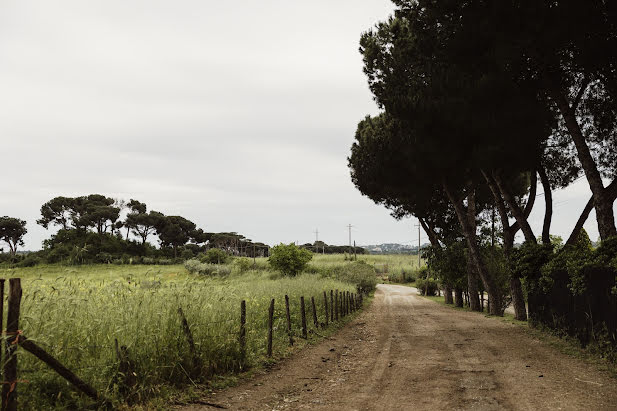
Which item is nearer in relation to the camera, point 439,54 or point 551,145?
point 439,54

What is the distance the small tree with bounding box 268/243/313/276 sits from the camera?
45094 mm

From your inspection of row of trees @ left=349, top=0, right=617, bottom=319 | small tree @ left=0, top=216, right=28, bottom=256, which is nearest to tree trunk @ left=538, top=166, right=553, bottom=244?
row of trees @ left=349, top=0, right=617, bottom=319

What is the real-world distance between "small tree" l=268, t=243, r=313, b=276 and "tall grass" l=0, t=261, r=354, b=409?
113 feet

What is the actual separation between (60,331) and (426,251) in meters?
30.1

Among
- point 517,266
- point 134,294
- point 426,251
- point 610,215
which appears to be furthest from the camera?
point 426,251

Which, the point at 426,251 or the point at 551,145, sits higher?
the point at 551,145

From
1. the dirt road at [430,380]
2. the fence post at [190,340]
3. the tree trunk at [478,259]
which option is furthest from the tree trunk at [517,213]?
the fence post at [190,340]

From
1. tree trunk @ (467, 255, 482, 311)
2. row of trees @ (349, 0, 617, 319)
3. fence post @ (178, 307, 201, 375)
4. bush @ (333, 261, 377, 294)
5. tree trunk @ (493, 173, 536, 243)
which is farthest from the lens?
bush @ (333, 261, 377, 294)

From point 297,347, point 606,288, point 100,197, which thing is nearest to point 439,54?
point 606,288

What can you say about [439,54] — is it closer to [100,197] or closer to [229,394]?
[229,394]

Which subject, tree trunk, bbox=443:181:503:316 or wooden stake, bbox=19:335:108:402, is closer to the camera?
wooden stake, bbox=19:335:108:402

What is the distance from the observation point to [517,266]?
57.2 feet

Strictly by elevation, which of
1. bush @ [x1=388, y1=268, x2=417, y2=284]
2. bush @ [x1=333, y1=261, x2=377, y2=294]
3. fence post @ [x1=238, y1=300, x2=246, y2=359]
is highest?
fence post @ [x1=238, y1=300, x2=246, y2=359]

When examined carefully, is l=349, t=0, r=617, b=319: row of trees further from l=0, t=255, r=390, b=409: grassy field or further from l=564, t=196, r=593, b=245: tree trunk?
l=0, t=255, r=390, b=409: grassy field
